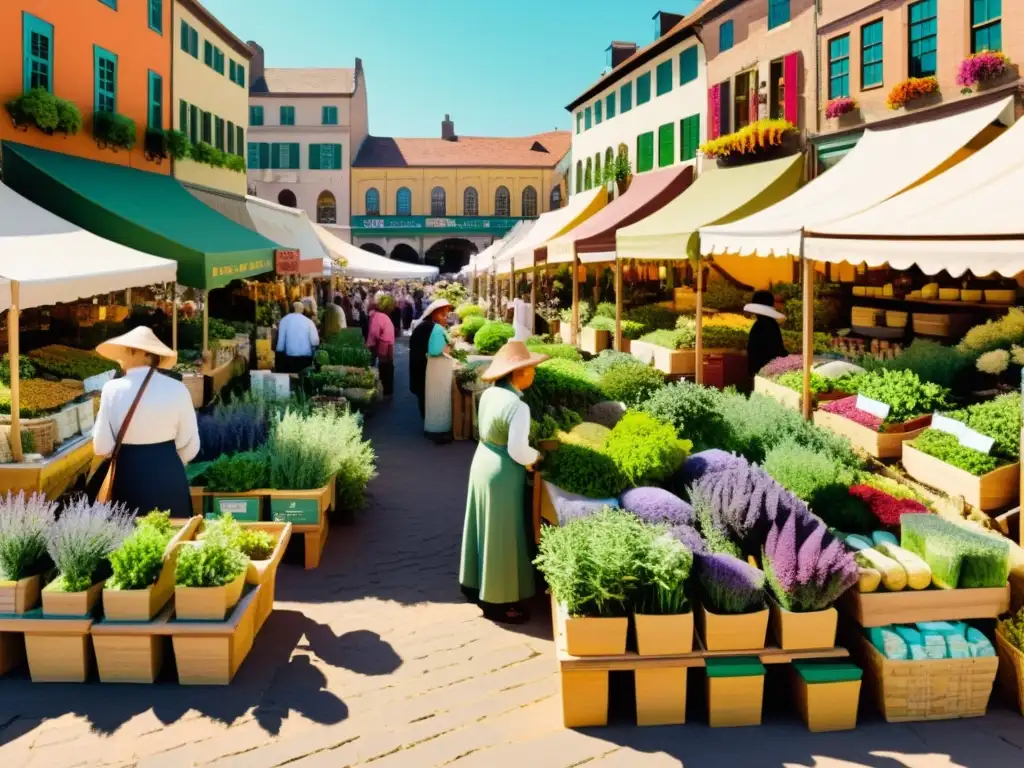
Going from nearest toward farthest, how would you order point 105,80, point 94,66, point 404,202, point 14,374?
point 14,374 → point 94,66 → point 105,80 → point 404,202

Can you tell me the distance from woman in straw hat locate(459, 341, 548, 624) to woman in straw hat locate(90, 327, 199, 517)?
6.14 ft

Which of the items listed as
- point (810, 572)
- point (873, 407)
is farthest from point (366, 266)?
point (810, 572)

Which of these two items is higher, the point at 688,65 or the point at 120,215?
the point at 688,65

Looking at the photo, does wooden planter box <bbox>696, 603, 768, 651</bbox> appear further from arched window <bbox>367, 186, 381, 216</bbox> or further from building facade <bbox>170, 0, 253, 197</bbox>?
arched window <bbox>367, 186, 381, 216</bbox>

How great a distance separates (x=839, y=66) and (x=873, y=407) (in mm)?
8709

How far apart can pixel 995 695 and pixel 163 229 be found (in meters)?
10.2

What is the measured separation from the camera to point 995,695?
15.2 ft

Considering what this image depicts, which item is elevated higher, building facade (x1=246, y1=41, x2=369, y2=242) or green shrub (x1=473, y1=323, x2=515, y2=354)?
building facade (x1=246, y1=41, x2=369, y2=242)

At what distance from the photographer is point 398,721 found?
445cm

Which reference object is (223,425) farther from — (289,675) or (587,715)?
(587,715)

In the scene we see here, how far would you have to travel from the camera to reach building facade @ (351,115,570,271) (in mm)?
51500

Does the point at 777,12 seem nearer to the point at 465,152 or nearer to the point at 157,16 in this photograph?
the point at 157,16

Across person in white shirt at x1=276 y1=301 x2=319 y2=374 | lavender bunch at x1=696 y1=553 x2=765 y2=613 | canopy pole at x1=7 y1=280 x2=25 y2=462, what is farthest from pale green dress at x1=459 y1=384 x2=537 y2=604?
person in white shirt at x1=276 y1=301 x2=319 y2=374

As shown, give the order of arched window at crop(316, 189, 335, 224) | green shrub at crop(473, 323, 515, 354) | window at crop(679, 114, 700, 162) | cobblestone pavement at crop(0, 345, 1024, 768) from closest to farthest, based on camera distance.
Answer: cobblestone pavement at crop(0, 345, 1024, 768) < green shrub at crop(473, 323, 515, 354) < window at crop(679, 114, 700, 162) < arched window at crop(316, 189, 335, 224)
